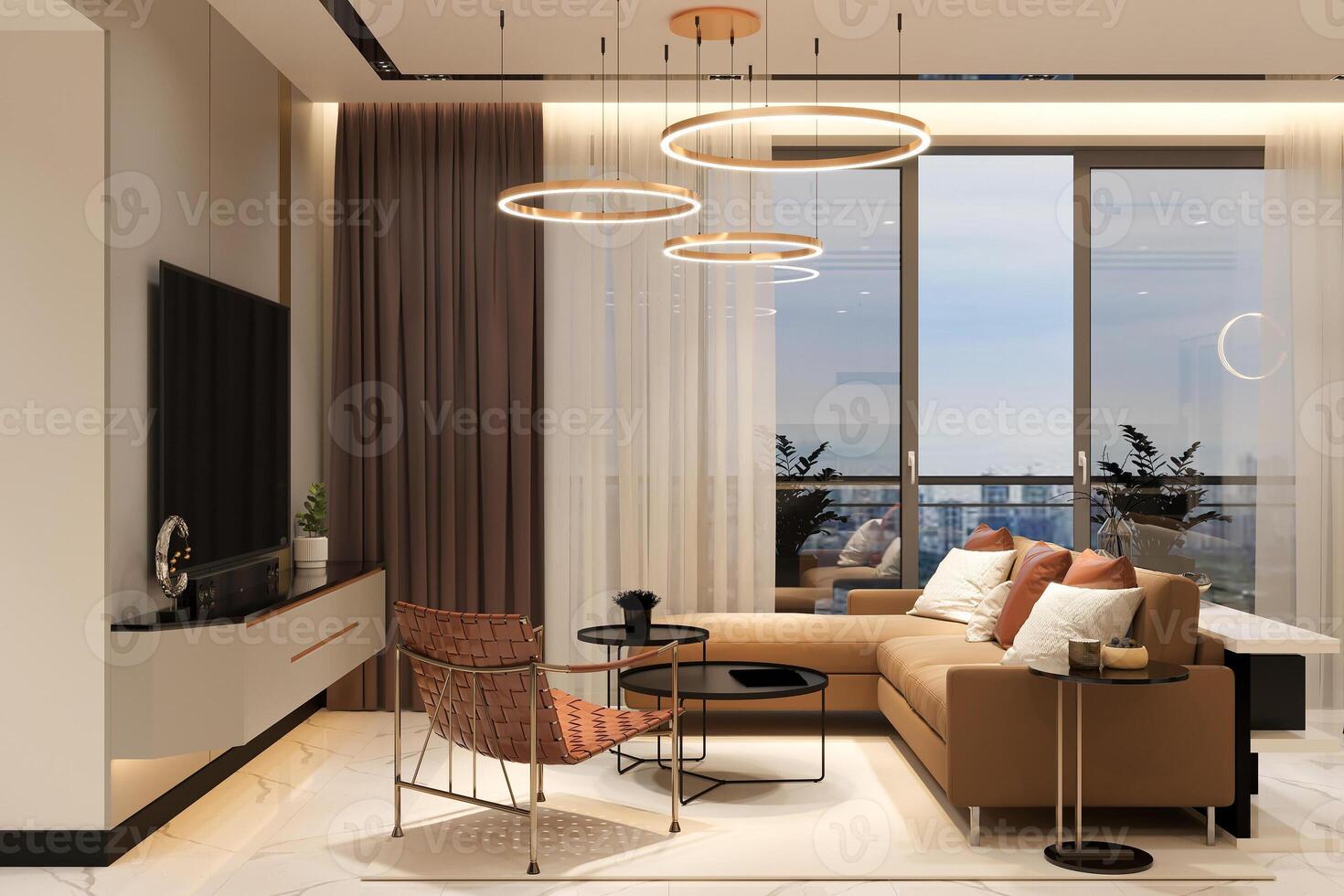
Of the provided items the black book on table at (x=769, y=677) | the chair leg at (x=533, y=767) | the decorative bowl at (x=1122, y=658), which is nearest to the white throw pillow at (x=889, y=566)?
the black book on table at (x=769, y=677)

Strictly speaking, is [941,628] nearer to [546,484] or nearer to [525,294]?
[546,484]

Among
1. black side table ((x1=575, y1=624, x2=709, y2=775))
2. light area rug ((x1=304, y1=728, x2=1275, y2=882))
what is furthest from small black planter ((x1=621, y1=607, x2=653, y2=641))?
light area rug ((x1=304, y1=728, x2=1275, y2=882))

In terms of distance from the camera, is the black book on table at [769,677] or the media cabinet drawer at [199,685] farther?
the black book on table at [769,677]

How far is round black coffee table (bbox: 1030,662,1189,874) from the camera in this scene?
10.6ft

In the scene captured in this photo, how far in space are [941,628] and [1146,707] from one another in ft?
5.04

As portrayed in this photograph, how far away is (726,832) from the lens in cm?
365

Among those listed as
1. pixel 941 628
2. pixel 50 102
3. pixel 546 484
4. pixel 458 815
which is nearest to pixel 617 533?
pixel 546 484

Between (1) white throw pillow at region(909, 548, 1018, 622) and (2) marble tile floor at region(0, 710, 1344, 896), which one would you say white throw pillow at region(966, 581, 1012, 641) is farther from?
(2) marble tile floor at region(0, 710, 1344, 896)

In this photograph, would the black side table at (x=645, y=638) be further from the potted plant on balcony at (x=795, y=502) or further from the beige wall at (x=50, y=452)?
the beige wall at (x=50, y=452)

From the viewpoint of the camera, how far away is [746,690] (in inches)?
157

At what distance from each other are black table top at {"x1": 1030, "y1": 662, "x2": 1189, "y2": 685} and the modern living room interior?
35mm

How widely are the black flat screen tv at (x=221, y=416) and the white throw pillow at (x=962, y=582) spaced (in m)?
3.04

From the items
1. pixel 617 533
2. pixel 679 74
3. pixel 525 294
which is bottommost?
pixel 617 533

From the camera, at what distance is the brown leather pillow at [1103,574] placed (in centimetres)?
379
